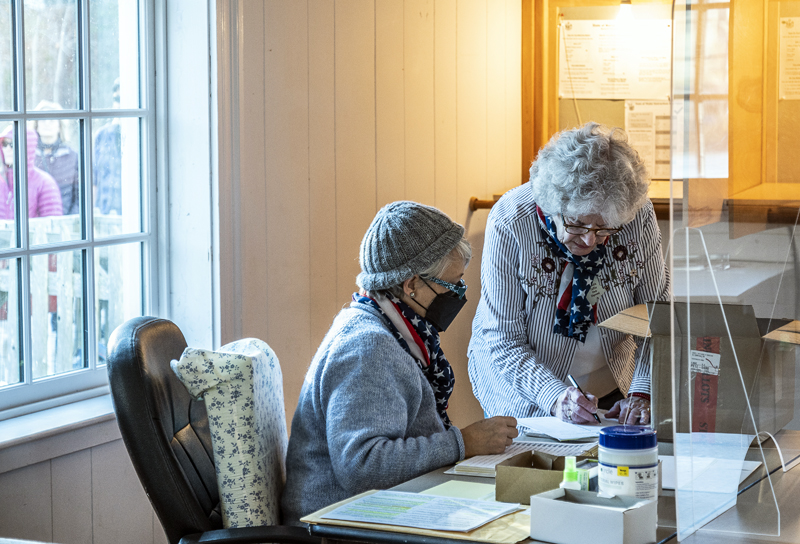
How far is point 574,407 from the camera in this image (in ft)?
6.72

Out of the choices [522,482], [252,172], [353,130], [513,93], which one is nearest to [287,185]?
[252,172]

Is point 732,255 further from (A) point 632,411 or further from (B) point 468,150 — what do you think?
(B) point 468,150

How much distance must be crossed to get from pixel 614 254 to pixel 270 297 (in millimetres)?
987

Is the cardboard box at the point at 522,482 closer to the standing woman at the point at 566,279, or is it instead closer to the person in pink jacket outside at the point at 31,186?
the standing woman at the point at 566,279

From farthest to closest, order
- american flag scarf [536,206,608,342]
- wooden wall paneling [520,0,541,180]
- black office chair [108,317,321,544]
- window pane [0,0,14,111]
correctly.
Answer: wooden wall paneling [520,0,541,180] < american flag scarf [536,206,608,342] < window pane [0,0,14,111] < black office chair [108,317,321,544]

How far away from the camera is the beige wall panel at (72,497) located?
2018 millimetres

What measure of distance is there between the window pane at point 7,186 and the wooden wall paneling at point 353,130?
3.44ft

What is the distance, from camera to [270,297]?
2.52m

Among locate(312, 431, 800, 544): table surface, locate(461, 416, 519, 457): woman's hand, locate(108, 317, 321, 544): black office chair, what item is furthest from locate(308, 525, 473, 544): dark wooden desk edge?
locate(461, 416, 519, 457): woman's hand

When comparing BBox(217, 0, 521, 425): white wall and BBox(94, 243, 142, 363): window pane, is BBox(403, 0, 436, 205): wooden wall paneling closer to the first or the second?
BBox(217, 0, 521, 425): white wall

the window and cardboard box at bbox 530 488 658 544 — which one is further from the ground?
the window

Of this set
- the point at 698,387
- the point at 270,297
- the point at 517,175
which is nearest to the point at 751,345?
the point at 698,387

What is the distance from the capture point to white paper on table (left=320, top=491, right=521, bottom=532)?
4.15ft

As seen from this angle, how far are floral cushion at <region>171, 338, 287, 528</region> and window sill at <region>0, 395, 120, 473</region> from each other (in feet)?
1.80
